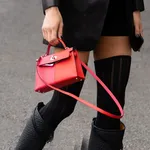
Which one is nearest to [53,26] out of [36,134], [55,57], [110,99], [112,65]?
[55,57]

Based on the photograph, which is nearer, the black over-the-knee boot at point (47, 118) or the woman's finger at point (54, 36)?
the woman's finger at point (54, 36)

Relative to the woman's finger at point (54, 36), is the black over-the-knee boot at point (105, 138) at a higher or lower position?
lower

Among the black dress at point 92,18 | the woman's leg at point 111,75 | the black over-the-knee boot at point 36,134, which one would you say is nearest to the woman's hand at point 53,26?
the black dress at point 92,18

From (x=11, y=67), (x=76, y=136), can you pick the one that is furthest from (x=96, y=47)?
(x=11, y=67)

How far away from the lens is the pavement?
3.39 metres

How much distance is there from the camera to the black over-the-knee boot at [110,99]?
2.39 meters

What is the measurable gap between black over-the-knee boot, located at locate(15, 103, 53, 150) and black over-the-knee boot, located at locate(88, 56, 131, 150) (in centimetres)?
27

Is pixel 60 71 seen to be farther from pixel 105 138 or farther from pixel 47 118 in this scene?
pixel 105 138

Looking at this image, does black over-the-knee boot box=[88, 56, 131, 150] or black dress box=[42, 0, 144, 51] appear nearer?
black dress box=[42, 0, 144, 51]

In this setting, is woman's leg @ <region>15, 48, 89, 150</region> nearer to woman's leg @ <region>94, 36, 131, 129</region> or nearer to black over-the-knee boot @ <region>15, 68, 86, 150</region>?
black over-the-knee boot @ <region>15, 68, 86, 150</region>

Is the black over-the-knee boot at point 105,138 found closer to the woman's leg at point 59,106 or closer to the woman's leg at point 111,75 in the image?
the woman's leg at point 111,75

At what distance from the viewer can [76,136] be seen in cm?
341

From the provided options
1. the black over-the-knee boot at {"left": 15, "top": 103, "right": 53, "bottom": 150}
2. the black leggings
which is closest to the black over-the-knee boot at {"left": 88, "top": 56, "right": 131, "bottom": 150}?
the black leggings

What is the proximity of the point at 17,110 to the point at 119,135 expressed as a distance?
1.53 m
